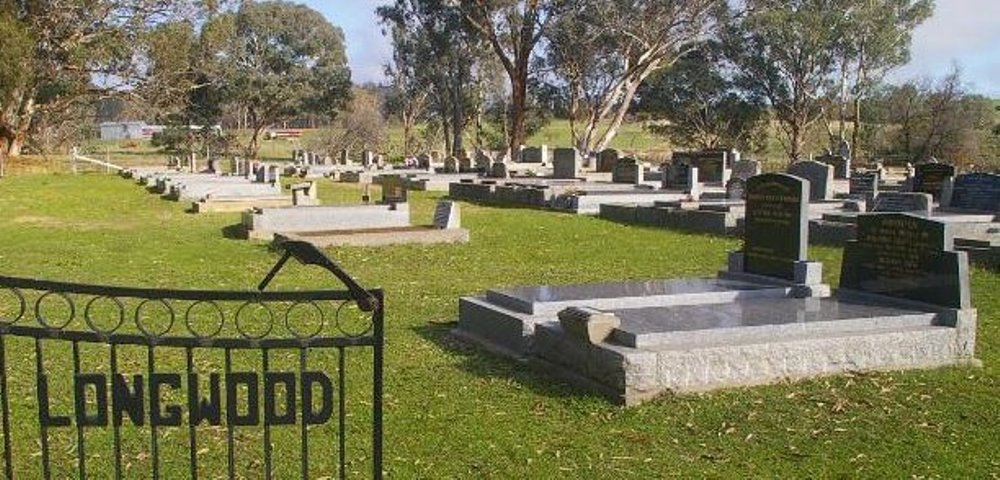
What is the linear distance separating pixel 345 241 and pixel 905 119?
130ft

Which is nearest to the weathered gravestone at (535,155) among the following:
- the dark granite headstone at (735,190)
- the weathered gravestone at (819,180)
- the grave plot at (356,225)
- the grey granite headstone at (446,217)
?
the dark granite headstone at (735,190)

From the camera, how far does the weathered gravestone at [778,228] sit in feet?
29.9

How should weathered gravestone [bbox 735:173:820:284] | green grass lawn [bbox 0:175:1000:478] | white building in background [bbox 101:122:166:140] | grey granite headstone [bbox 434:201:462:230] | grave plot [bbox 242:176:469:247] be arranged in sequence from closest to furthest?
green grass lawn [bbox 0:175:1000:478] < weathered gravestone [bbox 735:173:820:284] < grave plot [bbox 242:176:469:247] < grey granite headstone [bbox 434:201:462:230] < white building in background [bbox 101:122:166:140]

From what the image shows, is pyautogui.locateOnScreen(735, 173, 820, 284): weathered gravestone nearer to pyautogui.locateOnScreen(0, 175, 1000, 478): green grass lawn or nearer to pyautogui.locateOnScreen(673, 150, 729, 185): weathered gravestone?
pyautogui.locateOnScreen(0, 175, 1000, 478): green grass lawn

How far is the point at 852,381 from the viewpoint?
691 cm

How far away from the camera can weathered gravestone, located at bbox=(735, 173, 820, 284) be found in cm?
911

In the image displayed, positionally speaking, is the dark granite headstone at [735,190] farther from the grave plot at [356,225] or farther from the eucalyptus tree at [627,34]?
the eucalyptus tree at [627,34]

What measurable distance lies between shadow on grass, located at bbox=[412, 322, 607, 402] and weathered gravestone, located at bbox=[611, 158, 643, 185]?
19060mm

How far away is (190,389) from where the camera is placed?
10.7 feet

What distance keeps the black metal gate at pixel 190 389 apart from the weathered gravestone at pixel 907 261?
14.9 feet

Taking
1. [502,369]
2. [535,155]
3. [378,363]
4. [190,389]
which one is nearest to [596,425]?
[502,369]

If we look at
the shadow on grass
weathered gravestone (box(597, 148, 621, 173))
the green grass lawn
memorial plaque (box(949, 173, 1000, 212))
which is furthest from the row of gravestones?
weathered gravestone (box(597, 148, 621, 173))

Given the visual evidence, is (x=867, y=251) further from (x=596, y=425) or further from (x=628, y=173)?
(x=628, y=173)

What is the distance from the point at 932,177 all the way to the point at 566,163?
11633 millimetres
